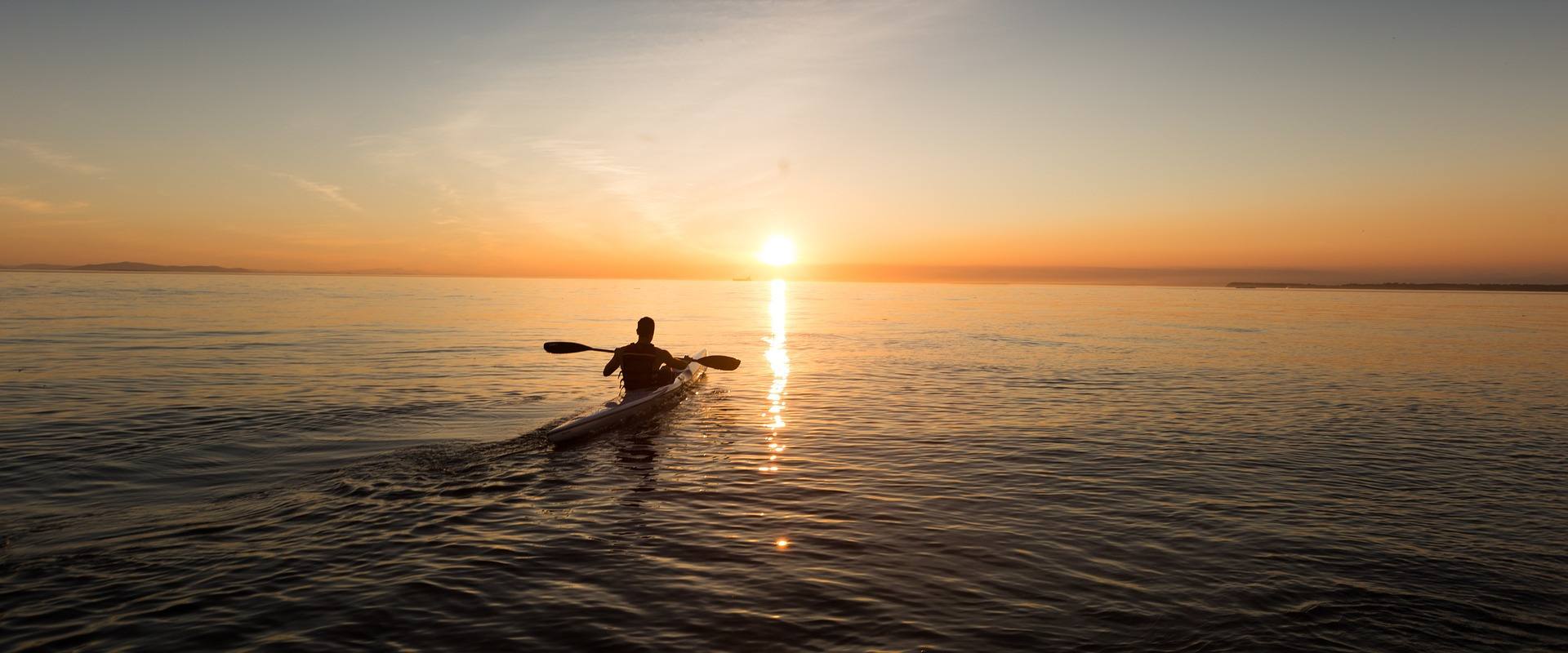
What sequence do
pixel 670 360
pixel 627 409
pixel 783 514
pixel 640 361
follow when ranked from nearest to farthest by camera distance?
1. pixel 783 514
2. pixel 627 409
3. pixel 640 361
4. pixel 670 360

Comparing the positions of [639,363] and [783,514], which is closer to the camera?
[783,514]

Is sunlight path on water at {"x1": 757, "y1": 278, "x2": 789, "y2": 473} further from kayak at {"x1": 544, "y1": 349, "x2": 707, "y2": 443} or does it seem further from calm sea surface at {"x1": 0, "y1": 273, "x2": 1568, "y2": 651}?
kayak at {"x1": 544, "y1": 349, "x2": 707, "y2": 443}

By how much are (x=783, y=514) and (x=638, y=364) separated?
36.9 feet

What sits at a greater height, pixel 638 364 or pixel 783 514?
pixel 638 364

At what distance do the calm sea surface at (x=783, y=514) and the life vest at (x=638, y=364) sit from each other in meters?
1.54

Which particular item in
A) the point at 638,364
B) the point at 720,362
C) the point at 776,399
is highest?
the point at 638,364

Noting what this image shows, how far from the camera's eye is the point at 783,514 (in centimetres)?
1215

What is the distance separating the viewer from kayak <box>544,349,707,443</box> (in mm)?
Answer: 17781

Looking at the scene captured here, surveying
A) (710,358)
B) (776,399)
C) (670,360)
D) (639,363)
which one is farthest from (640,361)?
(776,399)

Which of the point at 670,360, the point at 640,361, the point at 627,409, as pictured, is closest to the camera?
the point at 627,409

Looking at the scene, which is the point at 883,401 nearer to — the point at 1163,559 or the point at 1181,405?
the point at 1181,405

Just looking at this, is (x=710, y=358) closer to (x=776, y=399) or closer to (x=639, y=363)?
(x=776, y=399)

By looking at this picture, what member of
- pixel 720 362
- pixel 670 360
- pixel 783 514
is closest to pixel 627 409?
pixel 670 360

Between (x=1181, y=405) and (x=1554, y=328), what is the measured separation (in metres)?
63.2
